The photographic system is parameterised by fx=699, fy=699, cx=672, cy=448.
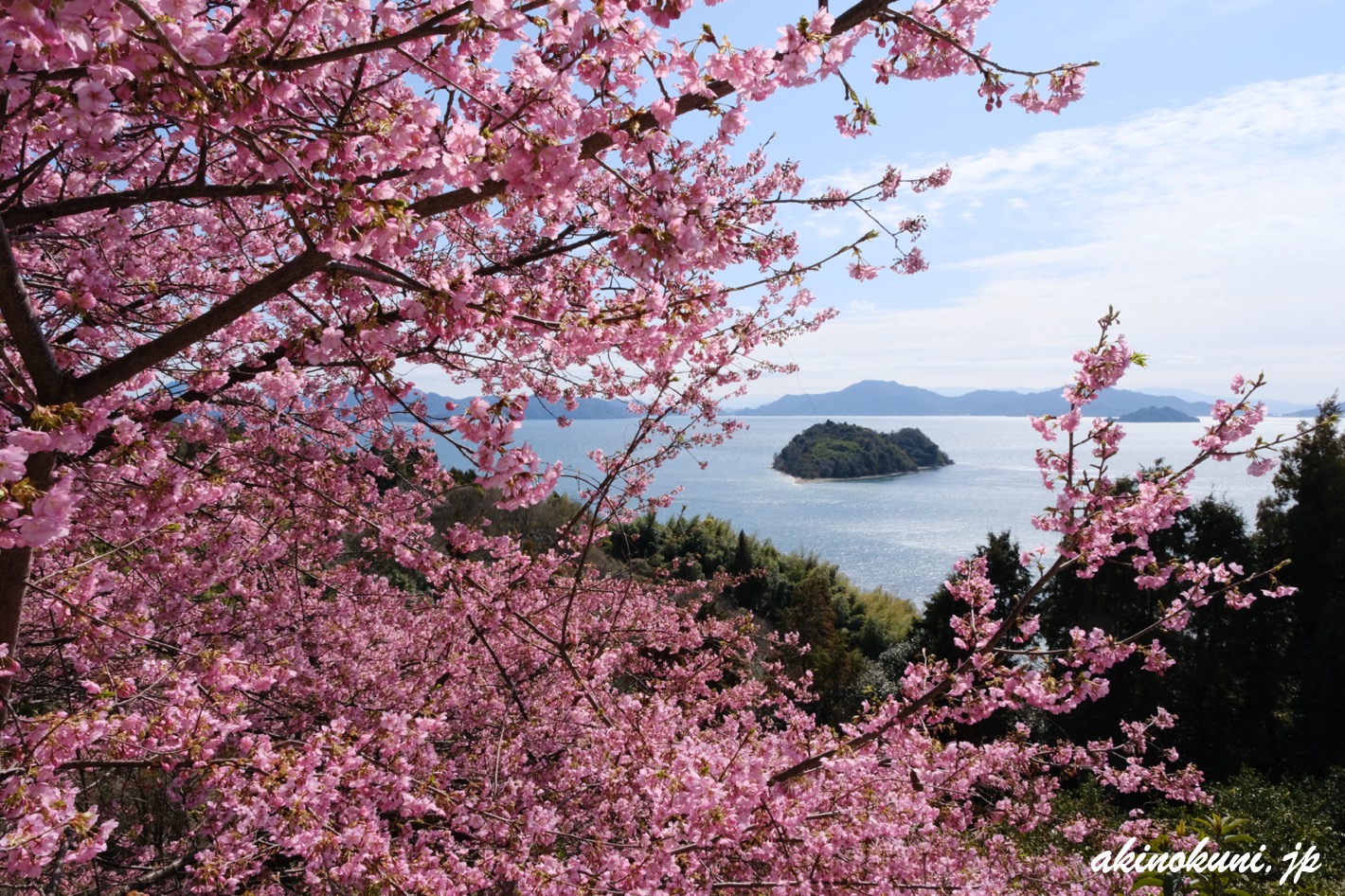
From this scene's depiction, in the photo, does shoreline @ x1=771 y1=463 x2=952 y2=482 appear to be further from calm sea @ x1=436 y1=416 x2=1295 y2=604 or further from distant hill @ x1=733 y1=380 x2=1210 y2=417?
distant hill @ x1=733 y1=380 x2=1210 y2=417

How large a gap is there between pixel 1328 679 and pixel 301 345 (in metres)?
17.4

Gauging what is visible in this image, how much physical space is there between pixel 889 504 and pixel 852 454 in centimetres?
1303

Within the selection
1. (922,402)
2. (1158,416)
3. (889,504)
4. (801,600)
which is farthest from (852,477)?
(922,402)

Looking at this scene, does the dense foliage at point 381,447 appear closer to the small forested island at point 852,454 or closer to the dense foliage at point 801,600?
the dense foliage at point 801,600

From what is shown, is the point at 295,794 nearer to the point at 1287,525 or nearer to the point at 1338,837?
the point at 1338,837

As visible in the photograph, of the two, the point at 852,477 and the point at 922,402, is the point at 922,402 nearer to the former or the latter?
the point at 922,402

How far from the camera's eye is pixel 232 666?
279cm

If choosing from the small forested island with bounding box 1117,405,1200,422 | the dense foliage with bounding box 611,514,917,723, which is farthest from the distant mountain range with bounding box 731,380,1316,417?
the dense foliage with bounding box 611,514,917,723

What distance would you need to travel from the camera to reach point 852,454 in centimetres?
5762

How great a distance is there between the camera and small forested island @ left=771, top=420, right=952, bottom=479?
56.1 metres

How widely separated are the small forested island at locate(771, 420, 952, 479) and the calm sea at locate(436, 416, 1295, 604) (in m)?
1.43

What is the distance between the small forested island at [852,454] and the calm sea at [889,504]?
1.43m

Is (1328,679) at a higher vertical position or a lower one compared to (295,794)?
lower

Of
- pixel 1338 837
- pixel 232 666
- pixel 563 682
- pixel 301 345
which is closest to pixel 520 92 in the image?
pixel 301 345
